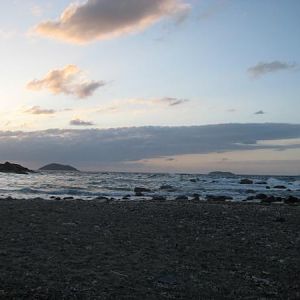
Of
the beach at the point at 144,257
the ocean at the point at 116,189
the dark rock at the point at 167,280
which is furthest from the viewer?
the ocean at the point at 116,189

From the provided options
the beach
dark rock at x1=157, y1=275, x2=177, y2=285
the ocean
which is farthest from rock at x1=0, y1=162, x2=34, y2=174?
dark rock at x1=157, y1=275, x2=177, y2=285

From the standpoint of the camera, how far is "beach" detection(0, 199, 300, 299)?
344 inches

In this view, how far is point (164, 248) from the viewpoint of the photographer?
12.2 m

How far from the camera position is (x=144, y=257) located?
1109 cm

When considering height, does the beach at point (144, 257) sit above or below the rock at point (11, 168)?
below

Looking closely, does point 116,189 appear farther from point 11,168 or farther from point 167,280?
point 11,168

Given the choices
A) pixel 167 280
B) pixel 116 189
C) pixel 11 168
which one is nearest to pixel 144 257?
pixel 167 280

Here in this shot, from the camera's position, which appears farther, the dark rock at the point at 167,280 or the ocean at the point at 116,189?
the ocean at the point at 116,189

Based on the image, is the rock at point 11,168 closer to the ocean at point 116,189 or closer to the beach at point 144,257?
the ocean at point 116,189

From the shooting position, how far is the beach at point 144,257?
8734 millimetres

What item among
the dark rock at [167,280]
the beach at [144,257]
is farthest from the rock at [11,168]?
the dark rock at [167,280]

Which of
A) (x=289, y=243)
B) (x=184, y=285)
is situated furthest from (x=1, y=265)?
(x=289, y=243)

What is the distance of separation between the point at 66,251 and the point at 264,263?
4.68 meters

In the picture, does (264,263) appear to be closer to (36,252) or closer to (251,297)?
(251,297)
